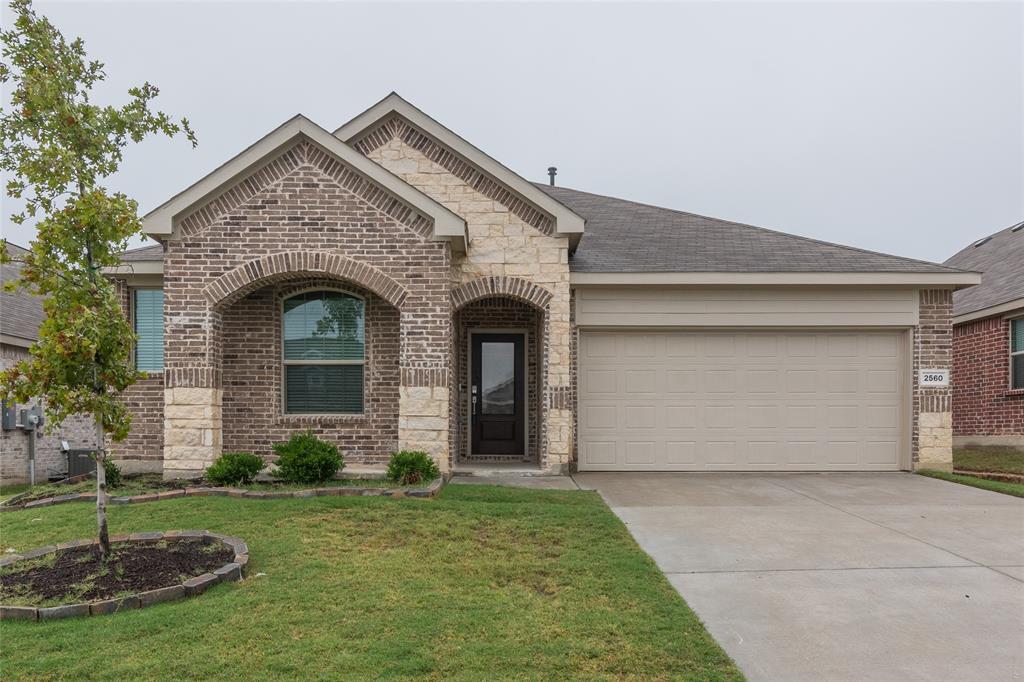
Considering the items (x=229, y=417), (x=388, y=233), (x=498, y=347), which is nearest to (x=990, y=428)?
(x=498, y=347)

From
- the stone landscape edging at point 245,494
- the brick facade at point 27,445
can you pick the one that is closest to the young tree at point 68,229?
the stone landscape edging at point 245,494

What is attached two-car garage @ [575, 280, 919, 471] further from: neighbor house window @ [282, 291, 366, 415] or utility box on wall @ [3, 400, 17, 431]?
utility box on wall @ [3, 400, 17, 431]

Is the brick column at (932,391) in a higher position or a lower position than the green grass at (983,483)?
higher

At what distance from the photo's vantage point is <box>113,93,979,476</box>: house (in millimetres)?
9672

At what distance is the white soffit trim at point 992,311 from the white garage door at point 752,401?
3526 millimetres

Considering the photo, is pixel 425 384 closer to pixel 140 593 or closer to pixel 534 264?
pixel 534 264

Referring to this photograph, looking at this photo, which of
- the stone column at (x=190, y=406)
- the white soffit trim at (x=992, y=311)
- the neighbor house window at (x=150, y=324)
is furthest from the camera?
the white soffit trim at (x=992, y=311)

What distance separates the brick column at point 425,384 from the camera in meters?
9.66

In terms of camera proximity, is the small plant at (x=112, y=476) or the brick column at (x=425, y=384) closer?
the small plant at (x=112, y=476)

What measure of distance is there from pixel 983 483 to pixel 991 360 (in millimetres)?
5136

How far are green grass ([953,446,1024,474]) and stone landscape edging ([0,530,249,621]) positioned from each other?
40.3ft

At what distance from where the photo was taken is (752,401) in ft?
38.1

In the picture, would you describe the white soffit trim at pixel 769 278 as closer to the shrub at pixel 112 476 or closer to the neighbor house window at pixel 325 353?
the neighbor house window at pixel 325 353

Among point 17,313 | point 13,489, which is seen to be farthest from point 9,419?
point 17,313
